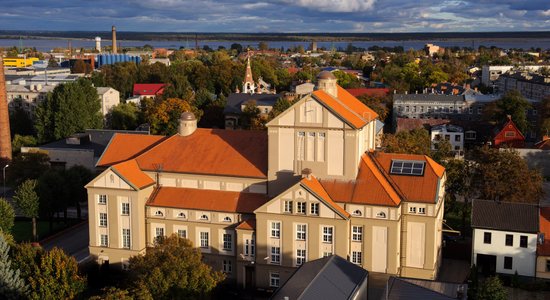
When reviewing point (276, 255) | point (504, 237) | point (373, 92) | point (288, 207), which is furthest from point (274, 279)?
point (373, 92)

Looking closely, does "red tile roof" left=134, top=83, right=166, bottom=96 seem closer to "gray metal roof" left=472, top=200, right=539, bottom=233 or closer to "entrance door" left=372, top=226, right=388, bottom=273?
"gray metal roof" left=472, top=200, right=539, bottom=233

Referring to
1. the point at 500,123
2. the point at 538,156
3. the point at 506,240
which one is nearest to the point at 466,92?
the point at 500,123

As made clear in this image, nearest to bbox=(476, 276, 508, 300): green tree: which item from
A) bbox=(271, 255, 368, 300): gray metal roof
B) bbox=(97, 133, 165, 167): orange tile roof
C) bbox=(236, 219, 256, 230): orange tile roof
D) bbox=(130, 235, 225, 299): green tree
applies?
bbox=(271, 255, 368, 300): gray metal roof

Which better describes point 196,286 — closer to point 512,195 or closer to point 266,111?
point 512,195

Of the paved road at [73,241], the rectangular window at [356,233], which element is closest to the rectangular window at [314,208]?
the rectangular window at [356,233]

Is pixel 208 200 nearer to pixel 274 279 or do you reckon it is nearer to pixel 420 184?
pixel 274 279

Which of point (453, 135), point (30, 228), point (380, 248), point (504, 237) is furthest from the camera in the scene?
point (453, 135)
